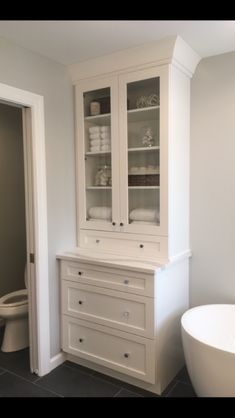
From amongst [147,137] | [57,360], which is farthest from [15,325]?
[147,137]

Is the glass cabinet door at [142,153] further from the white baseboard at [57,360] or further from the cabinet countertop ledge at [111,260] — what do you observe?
the white baseboard at [57,360]

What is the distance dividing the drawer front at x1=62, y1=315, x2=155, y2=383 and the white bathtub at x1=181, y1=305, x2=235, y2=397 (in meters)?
0.29

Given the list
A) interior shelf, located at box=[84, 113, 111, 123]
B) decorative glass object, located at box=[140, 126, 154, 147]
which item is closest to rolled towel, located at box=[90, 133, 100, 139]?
interior shelf, located at box=[84, 113, 111, 123]

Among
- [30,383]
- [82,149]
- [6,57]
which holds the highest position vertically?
[6,57]

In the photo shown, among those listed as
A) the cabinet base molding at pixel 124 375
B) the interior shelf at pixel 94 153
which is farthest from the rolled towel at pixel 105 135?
the cabinet base molding at pixel 124 375

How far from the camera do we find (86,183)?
258 centimetres

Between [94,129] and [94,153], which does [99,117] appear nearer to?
[94,129]

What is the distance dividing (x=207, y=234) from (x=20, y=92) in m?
1.69

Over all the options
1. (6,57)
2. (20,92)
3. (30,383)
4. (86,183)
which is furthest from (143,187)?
(30,383)

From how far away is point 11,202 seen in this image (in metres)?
3.33

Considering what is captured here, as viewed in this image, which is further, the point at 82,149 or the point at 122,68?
the point at 82,149

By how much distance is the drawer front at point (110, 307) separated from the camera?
207 centimetres

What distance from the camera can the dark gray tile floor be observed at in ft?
6.95
